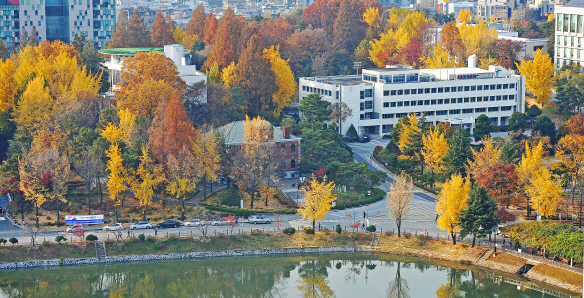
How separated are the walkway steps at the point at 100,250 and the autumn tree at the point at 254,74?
97.6ft

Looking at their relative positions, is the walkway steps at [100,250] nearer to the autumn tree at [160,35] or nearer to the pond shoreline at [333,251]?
the pond shoreline at [333,251]

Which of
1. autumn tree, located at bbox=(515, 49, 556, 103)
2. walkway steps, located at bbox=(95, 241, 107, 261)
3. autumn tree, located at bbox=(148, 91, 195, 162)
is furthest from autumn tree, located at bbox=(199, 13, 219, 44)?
walkway steps, located at bbox=(95, 241, 107, 261)

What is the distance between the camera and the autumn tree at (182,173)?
58.4 meters

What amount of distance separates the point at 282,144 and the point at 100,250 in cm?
1924

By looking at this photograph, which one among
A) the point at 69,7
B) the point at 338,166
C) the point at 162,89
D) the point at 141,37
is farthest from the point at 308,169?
the point at 69,7

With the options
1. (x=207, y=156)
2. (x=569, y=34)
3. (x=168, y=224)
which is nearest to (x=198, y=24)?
(x=569, y=34)

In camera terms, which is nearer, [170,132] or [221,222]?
[221,222]

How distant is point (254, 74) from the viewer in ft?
263

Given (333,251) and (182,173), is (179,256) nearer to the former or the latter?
(182,173)

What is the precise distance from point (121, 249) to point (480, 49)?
58399 millimetres

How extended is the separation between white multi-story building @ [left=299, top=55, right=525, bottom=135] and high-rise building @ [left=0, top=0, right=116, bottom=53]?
49205mm

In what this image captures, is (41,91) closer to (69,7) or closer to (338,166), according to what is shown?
(338,166)

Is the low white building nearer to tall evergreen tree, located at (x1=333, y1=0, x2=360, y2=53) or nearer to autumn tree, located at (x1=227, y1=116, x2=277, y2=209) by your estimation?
autumn tree, located at (x1=227, y1=116, x2=277, y2=209)

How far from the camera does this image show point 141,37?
337 feet
